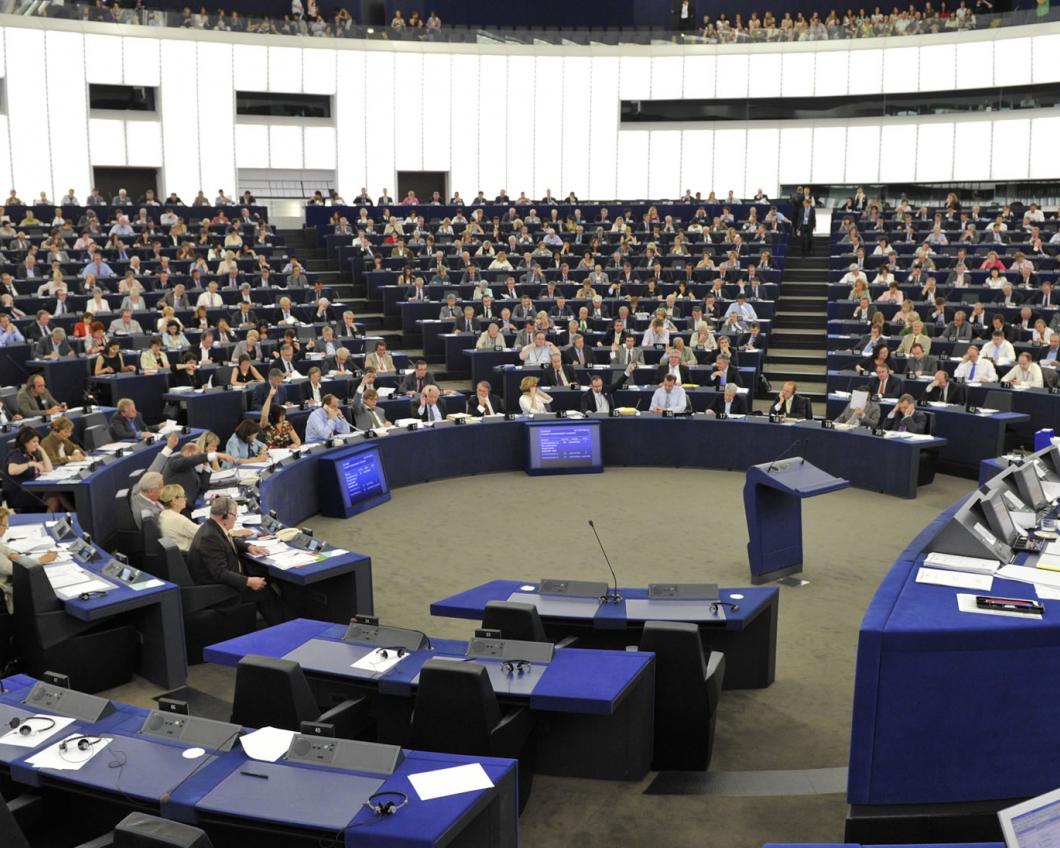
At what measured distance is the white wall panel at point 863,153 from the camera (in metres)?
29.6

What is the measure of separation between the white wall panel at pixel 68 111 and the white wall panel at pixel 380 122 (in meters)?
7.31

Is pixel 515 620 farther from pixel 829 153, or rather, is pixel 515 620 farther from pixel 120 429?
pixel 829 153

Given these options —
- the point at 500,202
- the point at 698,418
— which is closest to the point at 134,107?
the point at 500,202

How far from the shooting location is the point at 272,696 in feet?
16.8

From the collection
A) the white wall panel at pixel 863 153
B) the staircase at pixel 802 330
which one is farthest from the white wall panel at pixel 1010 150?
the staircase at pixel 802 330

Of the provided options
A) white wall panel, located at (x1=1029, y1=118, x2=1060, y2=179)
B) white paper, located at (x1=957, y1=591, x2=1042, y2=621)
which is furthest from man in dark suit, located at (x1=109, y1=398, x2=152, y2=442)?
white wall panel, located at (x1=1029, y1=118, x2=1060, y2=179)

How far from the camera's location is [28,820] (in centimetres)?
468

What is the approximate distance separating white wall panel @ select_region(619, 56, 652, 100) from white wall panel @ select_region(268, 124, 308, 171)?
30.5 ft

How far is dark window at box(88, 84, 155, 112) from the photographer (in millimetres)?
26672

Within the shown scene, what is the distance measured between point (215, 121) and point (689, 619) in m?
25.2

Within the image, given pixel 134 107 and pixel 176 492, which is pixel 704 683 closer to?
pixel 176 492

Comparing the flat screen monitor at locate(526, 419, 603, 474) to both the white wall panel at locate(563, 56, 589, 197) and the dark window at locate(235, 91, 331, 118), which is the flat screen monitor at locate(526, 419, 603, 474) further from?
the dark window at locate(235, 91, 331, 118)

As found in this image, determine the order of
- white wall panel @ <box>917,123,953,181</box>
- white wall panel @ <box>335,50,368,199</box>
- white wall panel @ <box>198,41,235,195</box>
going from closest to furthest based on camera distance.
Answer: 1. white wall panel @ <box>198,41,235,195</box>
2. white wall panel @ <box>917,123,953,181</box>
3. white wall panel @ <box>335,50,368,199</box>

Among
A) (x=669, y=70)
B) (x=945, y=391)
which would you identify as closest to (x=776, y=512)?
(x=945, y=391)
